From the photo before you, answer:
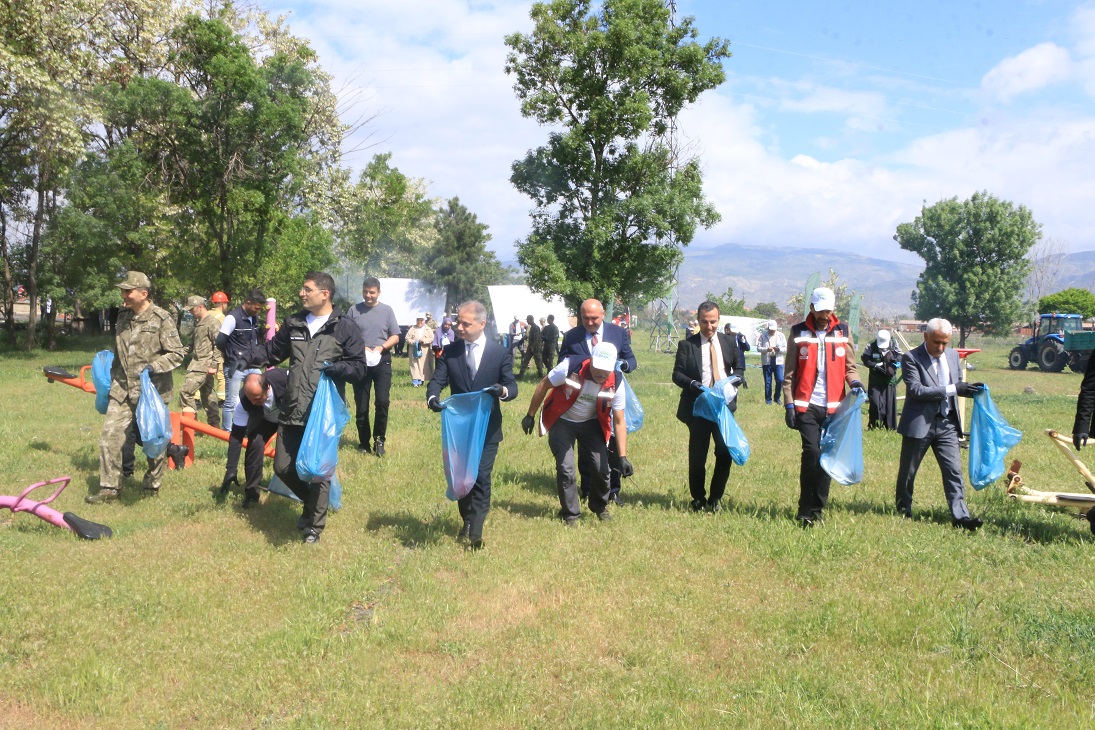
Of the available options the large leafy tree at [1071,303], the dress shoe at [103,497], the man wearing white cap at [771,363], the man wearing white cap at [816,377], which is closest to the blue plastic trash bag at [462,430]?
the man wearing white cap at [816,377]

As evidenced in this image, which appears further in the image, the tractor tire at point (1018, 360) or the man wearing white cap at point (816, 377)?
the tractor tire at point (1018, 360)

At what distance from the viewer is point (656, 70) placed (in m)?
20.4

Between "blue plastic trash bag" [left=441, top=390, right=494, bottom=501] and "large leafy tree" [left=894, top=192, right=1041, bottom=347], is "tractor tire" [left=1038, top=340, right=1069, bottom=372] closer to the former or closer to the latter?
"large leafy tree" [left=894, top=192, right=1041, bottom=347]

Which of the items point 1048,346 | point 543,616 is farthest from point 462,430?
point 1048,346

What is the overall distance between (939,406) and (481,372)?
3.70 meters

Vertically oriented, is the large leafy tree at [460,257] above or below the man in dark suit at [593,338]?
above

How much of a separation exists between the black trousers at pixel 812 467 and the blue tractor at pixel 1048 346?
3129cm

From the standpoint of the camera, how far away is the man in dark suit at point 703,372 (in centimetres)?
723

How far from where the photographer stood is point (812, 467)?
693 cm

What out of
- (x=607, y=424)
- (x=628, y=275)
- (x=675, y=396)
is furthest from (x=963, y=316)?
(x=607, y=424)

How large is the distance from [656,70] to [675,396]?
807cm

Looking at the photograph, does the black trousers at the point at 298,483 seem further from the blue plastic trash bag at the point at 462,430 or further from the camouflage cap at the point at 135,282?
the camouflage cap at the point at 135,282

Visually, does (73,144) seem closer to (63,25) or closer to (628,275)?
(63,25)

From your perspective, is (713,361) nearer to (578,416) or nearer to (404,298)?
(578,416)
